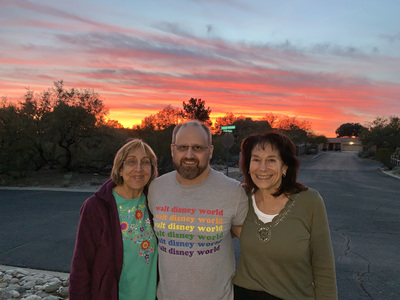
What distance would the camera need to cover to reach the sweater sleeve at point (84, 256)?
2.33 meters

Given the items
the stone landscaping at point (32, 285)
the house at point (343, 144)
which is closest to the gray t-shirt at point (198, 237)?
the stone landscaping at point (32, 285)

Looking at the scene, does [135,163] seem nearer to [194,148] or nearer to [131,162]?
[131,162]

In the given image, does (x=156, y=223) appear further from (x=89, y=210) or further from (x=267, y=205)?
(x=267, y=205)

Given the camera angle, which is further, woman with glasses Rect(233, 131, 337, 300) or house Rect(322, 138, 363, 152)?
house Rect(322, 138, 363, 152)

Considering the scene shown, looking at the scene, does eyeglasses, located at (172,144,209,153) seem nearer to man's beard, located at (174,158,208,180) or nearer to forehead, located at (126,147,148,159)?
man's beard, located at (174,158,208,180)

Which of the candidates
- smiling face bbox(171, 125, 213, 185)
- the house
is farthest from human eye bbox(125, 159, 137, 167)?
the house

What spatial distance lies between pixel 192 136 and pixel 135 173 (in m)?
0.54

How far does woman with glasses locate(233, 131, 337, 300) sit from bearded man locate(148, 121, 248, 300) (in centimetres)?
14

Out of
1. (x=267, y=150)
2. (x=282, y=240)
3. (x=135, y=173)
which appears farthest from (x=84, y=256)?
(x=267, y=150)

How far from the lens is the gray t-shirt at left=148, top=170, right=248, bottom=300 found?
2.38m

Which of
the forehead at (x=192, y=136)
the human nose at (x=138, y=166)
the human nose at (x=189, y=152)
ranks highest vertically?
the forehead at (x=192, y=136)

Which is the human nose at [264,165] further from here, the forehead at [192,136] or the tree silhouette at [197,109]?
the tree silhouette at [197,109]

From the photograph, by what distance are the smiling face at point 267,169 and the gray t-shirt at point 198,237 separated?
0.18 m

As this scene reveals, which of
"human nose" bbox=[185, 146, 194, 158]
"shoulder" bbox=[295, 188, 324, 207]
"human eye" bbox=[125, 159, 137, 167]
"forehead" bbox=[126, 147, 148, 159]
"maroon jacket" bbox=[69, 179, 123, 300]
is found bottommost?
"maroon jacket" bbox=[69, 179, 123, 300]
